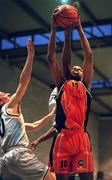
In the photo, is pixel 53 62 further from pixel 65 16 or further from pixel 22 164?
pixel 22 164

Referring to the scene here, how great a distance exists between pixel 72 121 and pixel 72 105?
0.14 metres

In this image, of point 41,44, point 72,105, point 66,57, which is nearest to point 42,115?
point 41,44

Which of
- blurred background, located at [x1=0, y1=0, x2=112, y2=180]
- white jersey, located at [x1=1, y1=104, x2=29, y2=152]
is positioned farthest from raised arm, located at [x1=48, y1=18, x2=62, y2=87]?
blurred background, located at [x1=0, y1=0, x2=112, y2=180]

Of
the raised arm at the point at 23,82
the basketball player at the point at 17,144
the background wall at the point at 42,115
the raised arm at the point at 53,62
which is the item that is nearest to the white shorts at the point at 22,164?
the basketball player at the point at 17,144

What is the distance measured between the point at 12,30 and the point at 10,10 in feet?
3.93

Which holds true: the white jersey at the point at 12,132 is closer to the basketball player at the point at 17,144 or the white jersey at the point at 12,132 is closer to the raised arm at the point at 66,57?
the basketball player at the point at 17,144

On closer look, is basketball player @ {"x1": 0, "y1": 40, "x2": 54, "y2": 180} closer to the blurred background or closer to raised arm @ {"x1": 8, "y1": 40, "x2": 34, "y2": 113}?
raised arm @ {"x1": 8, "y1": 40, "x2": 34, "y2": 113}

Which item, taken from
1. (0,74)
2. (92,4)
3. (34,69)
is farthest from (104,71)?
(92,4)

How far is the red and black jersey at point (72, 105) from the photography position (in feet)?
12.7

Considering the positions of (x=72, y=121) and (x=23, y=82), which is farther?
(x=23, y=82)

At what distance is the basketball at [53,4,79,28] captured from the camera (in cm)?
383

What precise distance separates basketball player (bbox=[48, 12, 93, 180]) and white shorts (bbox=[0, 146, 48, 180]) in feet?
3.10

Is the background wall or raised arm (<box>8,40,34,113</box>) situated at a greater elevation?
raised arm (<box>8,40,34,113</box>)

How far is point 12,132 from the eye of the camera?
4.86 m
